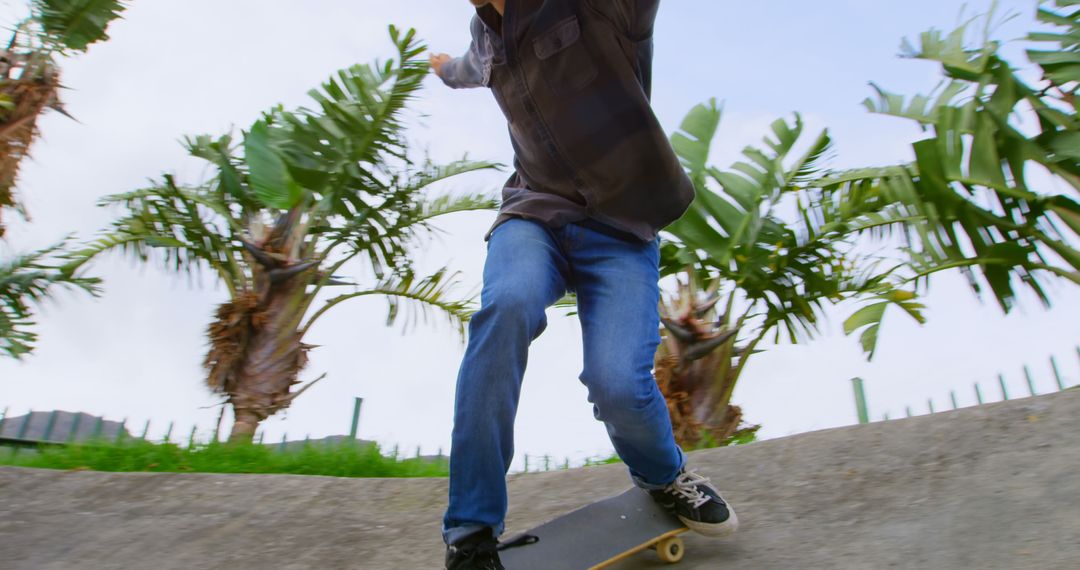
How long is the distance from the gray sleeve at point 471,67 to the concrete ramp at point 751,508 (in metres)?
1.61

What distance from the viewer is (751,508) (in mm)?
3113

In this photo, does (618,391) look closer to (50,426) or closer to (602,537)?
(602,537)

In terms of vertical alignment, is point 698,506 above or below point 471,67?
below

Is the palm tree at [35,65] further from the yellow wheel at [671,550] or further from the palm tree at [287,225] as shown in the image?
the yellow wheel at [671,550]

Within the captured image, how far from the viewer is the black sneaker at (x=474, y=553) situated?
206 cm

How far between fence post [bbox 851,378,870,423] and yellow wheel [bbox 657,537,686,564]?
160 inches

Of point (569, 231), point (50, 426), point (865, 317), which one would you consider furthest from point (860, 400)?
point (50, 426)

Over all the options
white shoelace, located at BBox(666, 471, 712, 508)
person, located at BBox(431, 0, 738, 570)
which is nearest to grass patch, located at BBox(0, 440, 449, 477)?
white shoelace, located at BBox(666, 471, 712, 508)

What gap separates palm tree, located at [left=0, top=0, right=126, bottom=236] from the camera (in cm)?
662

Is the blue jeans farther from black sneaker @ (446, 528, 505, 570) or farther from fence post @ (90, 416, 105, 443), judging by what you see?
fence post @ (90, 416, 105, 443)

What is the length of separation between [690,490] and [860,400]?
4.21m

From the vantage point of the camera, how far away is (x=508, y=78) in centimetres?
227

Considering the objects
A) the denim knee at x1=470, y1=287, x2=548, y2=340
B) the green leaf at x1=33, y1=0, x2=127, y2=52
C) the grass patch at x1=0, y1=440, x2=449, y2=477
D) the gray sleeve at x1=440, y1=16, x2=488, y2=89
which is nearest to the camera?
the denim knee at x1=470, y1=287, x2=548, y2=340

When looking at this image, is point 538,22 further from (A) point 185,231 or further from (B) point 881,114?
(A) point 185,231
